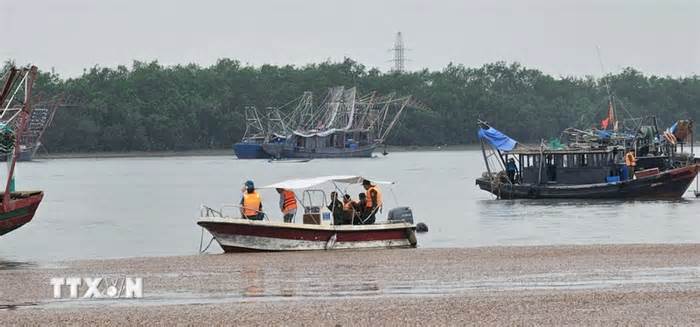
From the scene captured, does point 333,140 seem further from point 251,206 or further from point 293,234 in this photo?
point 293,234

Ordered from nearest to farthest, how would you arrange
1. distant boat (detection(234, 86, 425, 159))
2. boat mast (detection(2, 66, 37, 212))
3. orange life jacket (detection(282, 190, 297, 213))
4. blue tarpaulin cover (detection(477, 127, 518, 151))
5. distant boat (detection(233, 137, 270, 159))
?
orange life jacket (detection(282, 190, 297, 213)) < boat mast (detection(2, 66, 37, 212)) < blue tarpaulin cover (detection(477, 127, 518, 151)) < distant boat (detection(234, 86, 425, 159)) < distant boat (detection(233, 137, 270, 159))

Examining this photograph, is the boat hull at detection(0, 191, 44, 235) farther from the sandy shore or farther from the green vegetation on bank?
the green vegetation on bank

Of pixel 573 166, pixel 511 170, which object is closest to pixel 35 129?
pixel 511 170

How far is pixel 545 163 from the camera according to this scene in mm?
62812

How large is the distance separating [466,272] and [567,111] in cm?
17081

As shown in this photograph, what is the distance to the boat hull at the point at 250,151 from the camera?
158 m

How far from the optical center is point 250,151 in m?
159

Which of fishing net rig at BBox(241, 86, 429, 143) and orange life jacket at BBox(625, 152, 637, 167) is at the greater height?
fishing net rig at BBox(241, 86, 429, 143)

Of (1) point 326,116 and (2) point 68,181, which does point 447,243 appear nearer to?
(2) point 68,181

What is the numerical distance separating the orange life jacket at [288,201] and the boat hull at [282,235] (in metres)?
1.44

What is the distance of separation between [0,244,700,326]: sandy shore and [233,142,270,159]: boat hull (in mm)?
121776

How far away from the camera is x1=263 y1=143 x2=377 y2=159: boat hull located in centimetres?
15538

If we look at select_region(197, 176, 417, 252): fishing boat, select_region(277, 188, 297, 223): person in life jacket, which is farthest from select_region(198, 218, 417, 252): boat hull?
select_region(277, 188, 297, 223): person in life jacket

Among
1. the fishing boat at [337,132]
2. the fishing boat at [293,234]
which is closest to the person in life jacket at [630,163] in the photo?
the fishing boat at [293,234]
